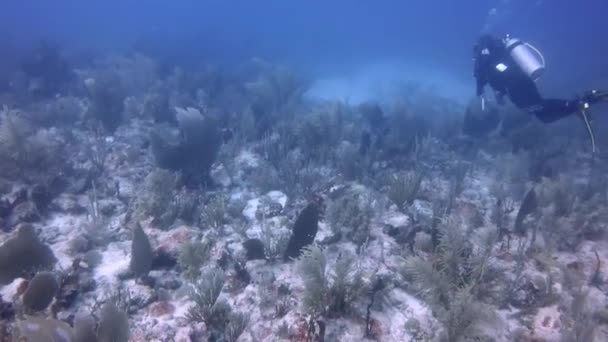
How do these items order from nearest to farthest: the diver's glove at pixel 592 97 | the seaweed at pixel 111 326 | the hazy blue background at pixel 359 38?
1. the seaweed at pixel 111 326
2. the diver's glove at pixel 592 97
3. the hazy blue background at pixel 359 38

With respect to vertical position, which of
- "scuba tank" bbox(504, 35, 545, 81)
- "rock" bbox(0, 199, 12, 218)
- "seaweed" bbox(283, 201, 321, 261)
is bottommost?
"rock" bbox(0, 199, 12, 218)

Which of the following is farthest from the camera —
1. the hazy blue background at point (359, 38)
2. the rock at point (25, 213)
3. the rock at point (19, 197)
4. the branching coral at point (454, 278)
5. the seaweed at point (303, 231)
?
the hazy blue background at point (359, 38)

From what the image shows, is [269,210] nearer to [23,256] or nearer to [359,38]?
[23,256]

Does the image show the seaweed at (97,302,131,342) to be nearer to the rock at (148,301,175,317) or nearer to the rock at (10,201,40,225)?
the rock at (148,301,175,317)

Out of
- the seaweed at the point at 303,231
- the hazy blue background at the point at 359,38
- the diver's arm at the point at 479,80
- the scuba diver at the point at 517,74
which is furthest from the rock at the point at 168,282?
the hazy blue background at the point at 359,38

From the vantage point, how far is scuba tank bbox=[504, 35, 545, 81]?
9.98 metres

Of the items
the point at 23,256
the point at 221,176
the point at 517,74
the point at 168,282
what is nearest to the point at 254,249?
the point at 168,282

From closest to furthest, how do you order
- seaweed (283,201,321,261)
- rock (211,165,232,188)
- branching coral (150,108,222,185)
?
seaweed (283,201,321,261)
branching coral (150,108,222,185)
rock (211,165,232,188)

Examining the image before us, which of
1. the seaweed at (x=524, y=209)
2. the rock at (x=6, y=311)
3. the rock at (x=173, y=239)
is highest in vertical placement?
the seaweed at (x=524, y=209)

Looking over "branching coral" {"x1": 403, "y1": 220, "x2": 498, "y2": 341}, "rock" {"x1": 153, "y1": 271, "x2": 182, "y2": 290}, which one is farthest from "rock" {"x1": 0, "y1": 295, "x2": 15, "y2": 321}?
"branching coral" {"x1": 403, "y1": 220, "x2": 498, "y2": 341}

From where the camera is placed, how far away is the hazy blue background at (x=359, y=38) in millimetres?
31750

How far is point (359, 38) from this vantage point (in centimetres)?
5378

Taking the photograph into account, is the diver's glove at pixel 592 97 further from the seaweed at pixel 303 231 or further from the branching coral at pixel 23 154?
the branching coral at pixel 23 154

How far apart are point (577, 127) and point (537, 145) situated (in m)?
5.40
